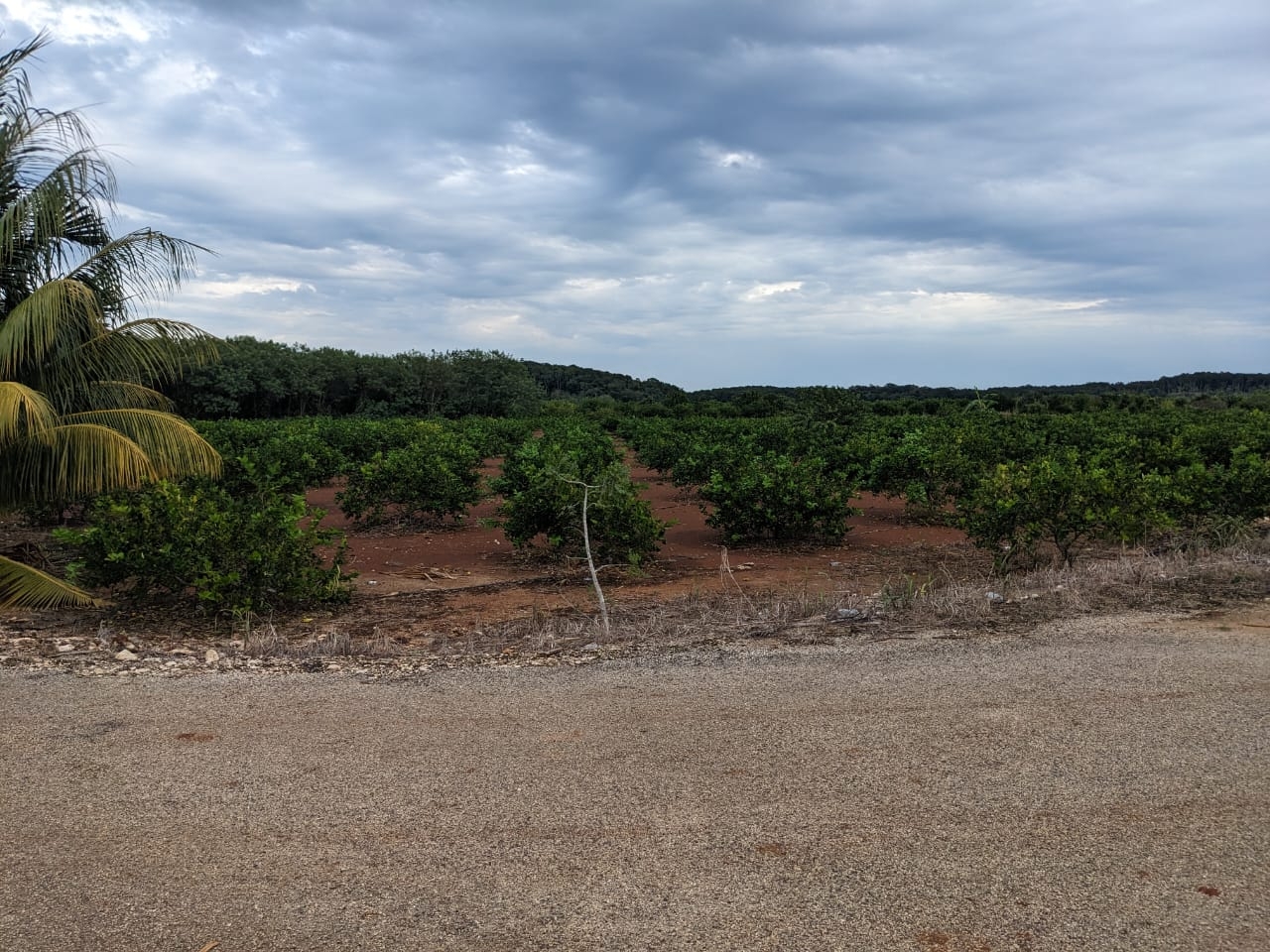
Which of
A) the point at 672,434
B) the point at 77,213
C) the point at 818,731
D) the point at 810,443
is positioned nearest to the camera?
the point at 818,731

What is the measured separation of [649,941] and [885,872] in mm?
800

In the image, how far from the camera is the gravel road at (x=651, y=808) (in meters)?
2.62

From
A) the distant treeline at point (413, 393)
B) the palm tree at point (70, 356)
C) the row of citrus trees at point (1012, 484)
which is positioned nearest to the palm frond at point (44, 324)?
Result: the palm tree at point (70, 356)

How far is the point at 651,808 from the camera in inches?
130

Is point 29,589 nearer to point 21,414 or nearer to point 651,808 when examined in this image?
point 21,414

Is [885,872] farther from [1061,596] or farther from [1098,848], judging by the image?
[1061,596]

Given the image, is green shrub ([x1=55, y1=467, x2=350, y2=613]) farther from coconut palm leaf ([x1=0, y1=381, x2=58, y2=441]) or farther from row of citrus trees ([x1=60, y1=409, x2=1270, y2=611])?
coconut palm leaf ([x1=0, y1=381, x2=58, y2=441])

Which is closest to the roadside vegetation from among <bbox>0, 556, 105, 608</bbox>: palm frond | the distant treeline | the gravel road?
<bbox>0, 556, 105, 608</bbox>: palm frond

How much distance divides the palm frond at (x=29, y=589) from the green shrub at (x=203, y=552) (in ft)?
0.81

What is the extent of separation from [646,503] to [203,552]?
4.83 meters

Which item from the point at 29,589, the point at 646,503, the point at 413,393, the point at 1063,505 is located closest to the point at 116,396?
the point at 29,589

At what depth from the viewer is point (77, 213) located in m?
8.41

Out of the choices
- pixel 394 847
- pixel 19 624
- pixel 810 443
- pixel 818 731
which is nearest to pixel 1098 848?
pixel 818 731

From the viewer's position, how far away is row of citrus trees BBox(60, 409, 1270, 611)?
718 cm
